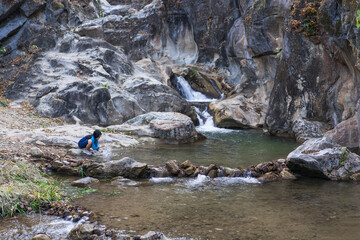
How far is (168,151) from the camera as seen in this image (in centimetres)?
1186

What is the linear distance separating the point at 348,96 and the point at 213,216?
11.1m

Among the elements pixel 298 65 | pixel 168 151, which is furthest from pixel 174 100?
pixel 168 151

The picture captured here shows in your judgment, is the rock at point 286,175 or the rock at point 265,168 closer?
the rock at point 286,175

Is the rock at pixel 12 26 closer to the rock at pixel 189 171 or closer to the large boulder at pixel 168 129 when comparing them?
the large boulder at pixel 168 129

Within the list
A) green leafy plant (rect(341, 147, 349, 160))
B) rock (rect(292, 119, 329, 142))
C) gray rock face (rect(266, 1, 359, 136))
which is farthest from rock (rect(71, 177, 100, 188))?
rock (rect(292, 119, 329, 142))

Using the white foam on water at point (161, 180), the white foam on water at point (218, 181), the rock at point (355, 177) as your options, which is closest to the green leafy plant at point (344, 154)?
the rock at point (355, 177)

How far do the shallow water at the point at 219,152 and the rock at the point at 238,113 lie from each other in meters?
4.73

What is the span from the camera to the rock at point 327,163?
7898 mm

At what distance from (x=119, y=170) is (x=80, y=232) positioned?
11.3ft

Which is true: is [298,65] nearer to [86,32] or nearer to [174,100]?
[174,100]

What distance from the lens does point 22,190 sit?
5.46 metres

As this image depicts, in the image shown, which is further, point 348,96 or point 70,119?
point 70,119

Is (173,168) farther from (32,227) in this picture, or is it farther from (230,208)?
(32,227)

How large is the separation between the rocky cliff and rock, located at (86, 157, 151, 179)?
766 centimetres
